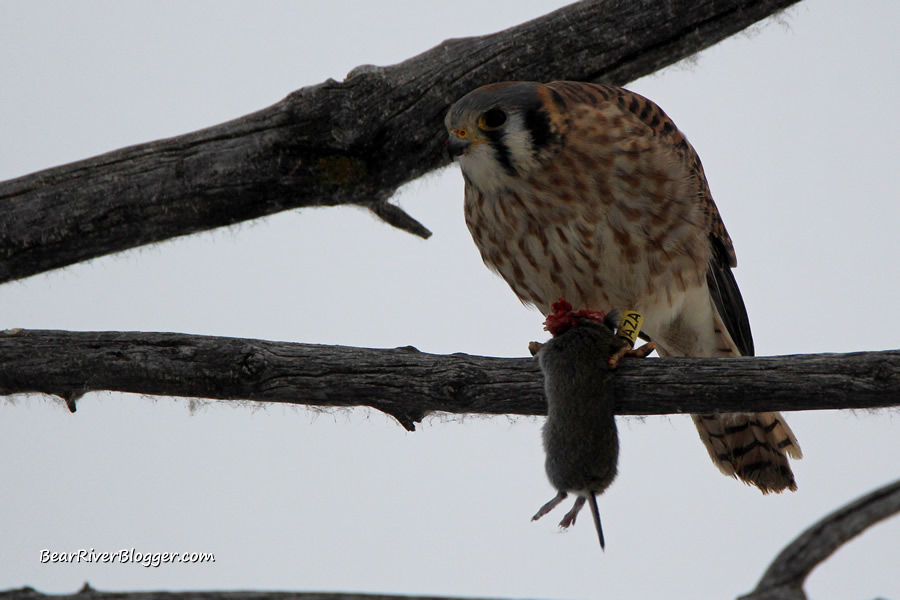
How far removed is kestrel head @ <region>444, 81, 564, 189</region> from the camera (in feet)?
7.88

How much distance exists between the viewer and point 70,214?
8.61 feet

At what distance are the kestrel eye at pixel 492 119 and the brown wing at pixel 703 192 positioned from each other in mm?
189

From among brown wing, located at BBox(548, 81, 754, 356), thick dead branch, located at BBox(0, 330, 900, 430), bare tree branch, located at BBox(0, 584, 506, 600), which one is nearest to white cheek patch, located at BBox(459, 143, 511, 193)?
brown wing, located at BBox(548, 81, 754, 356)

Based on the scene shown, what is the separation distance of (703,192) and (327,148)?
1.10m

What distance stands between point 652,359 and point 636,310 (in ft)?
1.86

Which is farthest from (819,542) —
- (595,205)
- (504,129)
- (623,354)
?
(504,129)

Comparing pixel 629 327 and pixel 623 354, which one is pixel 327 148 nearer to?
pixel 629 327

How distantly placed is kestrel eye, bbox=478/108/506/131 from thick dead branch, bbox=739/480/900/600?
139 centimetres

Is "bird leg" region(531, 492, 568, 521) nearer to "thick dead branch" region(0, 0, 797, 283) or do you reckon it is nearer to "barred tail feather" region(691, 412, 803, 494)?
"barred tail feather" region(691, 412, 803, 494)

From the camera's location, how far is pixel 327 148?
2703 mm

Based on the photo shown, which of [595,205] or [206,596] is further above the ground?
[595,205]

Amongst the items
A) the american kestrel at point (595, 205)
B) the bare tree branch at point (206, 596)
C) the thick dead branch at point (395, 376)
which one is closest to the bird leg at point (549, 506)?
the thick dead branch at point (395, 376)

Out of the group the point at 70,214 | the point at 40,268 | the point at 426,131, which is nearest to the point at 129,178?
the point at 70,214

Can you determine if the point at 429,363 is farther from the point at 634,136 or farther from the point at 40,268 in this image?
the point at 40,268
